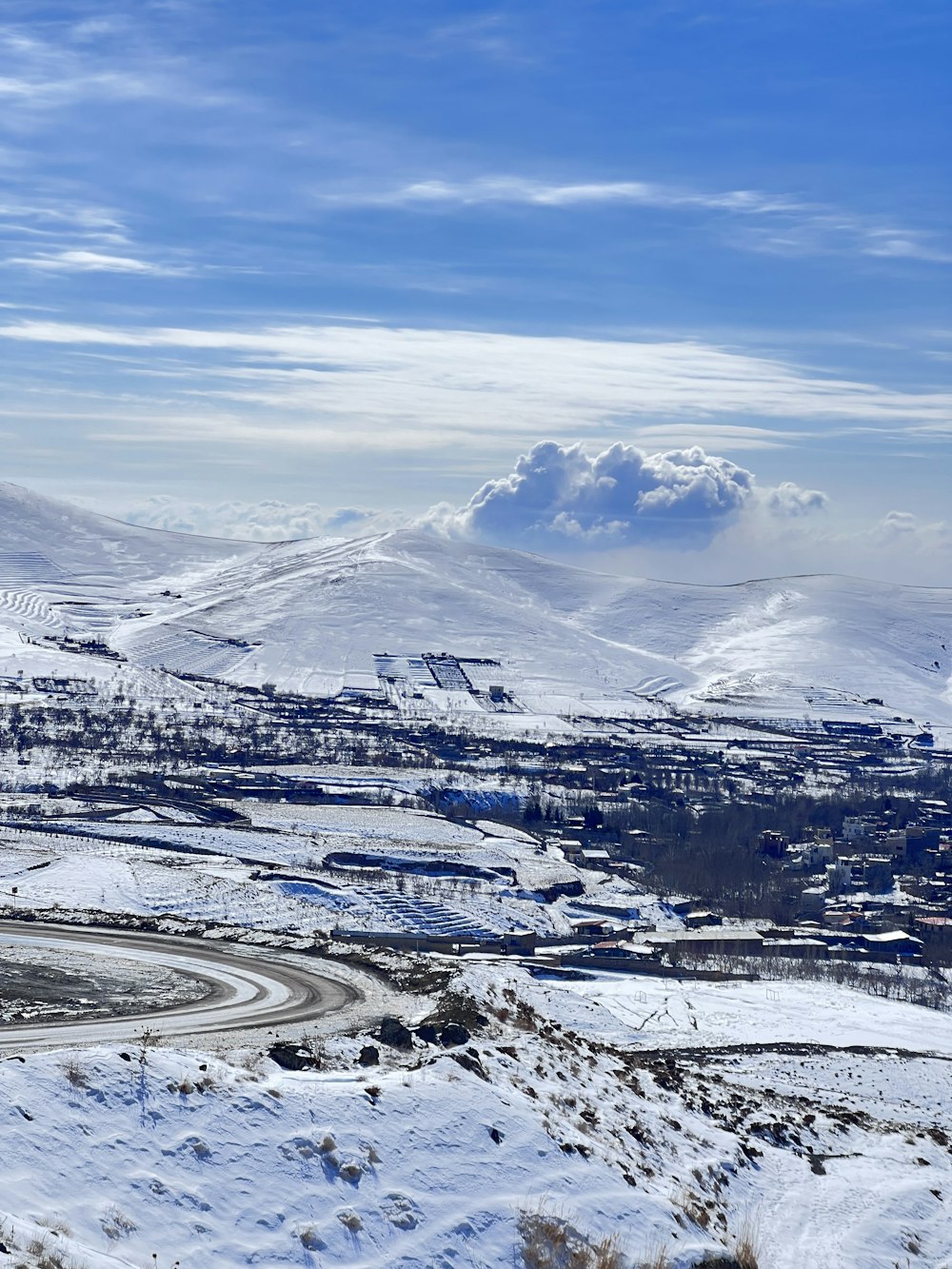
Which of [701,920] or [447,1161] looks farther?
[701,920]

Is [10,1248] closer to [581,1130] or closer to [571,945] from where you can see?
[581,1130]

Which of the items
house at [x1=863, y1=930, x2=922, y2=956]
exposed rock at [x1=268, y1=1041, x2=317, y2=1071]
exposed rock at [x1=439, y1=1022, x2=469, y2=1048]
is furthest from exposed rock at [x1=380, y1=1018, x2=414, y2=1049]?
house at [x1=863, y1=930, x2=922, y2=956]

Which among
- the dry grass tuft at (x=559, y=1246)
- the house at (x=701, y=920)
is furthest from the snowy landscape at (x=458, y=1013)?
the house at (x=701, y=920)

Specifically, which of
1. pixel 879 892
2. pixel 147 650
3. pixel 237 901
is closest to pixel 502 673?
pixel 147 650

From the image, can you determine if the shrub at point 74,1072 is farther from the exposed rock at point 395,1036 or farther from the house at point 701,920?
the house at point 701,920

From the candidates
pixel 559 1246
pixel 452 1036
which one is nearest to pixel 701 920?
pixel 452 1036

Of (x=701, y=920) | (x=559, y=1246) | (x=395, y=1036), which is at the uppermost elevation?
(x=395, y=1036)

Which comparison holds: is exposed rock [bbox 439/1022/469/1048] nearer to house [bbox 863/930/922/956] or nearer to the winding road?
the winding road

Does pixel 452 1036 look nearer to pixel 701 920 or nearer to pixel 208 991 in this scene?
pixel 208 991
